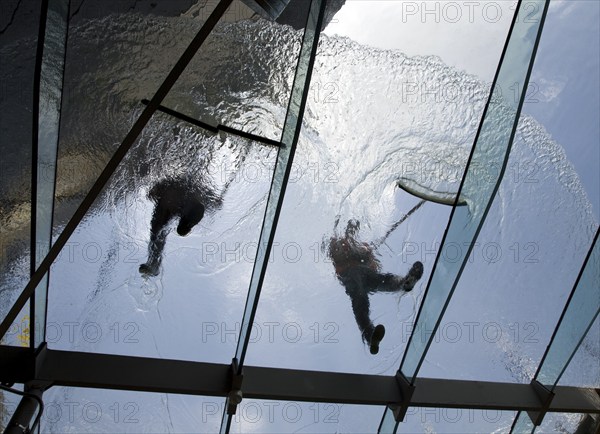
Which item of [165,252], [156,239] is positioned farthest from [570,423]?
[156,239]

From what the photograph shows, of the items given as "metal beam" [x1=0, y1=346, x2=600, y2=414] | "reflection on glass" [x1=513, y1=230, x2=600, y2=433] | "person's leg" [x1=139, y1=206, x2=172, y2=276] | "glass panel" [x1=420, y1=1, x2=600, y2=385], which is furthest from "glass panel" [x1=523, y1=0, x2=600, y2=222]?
"person's leg" [x1=139, y1=206, x2=172, y2=276]

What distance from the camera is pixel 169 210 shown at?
521 centimetres

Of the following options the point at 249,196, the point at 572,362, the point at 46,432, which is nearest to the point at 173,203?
the point at 249,196

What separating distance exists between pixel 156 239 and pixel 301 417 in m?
2.07

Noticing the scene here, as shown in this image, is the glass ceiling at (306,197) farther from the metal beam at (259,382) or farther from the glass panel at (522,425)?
the glass panel at (522,425)

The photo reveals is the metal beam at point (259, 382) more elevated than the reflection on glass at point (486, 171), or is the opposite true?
the reflection on glass at point (486, 171)

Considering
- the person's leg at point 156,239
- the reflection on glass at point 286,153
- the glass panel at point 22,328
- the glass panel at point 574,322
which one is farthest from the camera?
the glass panel at point 574,322

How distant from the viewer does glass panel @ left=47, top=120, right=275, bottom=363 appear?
200 inches

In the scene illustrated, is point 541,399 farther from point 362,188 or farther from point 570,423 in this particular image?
point 362,188

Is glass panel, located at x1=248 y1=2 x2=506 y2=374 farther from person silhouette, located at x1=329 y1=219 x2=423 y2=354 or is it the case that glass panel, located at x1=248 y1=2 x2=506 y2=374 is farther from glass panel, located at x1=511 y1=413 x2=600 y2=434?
glass panel, located at x1=511 y1=413 x2=600 y2=434

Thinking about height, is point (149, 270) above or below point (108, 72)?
below

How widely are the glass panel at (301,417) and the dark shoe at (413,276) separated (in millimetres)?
1093

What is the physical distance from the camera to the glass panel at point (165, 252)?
5.08 meters

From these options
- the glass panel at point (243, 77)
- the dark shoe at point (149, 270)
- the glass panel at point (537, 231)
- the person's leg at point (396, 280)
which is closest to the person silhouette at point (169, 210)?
the dark shoe at point (149, 270)
